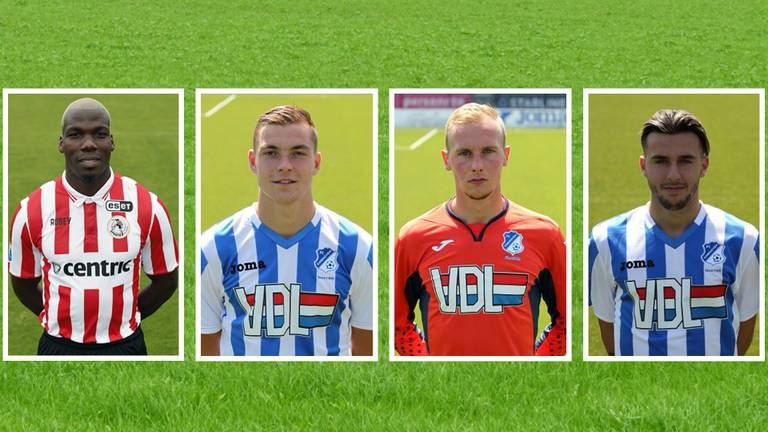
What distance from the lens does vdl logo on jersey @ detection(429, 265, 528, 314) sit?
24.0 feet

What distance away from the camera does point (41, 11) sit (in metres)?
35.6

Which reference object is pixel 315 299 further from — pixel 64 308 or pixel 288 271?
pixel 64 308

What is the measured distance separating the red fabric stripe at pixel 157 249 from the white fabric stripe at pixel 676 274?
325 centimetres

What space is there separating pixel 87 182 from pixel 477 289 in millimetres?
2589

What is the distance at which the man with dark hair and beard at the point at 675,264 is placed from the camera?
24.0 feet

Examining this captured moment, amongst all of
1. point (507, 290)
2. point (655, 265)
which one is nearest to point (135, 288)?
point (507, 290)

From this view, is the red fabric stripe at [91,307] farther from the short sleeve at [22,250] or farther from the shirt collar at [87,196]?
the shirt collar at [87,196]

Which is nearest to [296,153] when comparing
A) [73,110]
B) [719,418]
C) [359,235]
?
[359,235]

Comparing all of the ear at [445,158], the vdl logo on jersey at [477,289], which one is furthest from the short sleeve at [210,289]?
the ear at [445,158]

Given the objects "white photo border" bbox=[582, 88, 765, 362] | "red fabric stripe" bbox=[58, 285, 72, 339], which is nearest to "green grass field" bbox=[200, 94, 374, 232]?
"red fabric stripe" bbox=[58, 285, 72, 339]

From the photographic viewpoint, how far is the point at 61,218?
7461mm

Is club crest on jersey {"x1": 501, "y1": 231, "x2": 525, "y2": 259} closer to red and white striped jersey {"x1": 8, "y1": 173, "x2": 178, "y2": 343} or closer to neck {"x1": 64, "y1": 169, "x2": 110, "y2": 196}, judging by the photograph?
red and white striped jersey {"x1": 8, "y1": 173, "x2": 178, "y2": 343}

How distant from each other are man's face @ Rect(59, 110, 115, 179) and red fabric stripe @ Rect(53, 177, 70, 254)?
19 cm

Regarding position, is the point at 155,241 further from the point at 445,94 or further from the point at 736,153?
the point at 736,153
